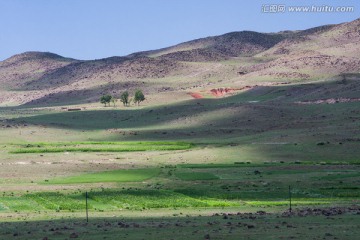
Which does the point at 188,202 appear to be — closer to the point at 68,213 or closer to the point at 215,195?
the point at 215,195

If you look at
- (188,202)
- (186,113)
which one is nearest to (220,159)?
(188,202)

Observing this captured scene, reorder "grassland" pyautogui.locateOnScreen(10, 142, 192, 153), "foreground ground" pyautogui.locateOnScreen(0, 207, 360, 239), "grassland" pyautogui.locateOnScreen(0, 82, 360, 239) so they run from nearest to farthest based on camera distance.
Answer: "foreground ground" pyautogui.locateOnScreen(0, 207, 360, 239)
"grassland" pyautogui.locateOnScreen(0, 82, 360, 239)
"grassland" pyautogui.locateOnScreen(10, 142, 192, 153)

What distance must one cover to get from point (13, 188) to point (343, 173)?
86.1ft

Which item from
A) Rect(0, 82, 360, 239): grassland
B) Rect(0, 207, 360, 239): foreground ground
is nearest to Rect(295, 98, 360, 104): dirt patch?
Rect(0, 82, 360, 239): grassland

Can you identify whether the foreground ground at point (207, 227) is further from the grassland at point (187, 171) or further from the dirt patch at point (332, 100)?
the dirt patch at point (332, 100)

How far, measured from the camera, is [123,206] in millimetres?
50906

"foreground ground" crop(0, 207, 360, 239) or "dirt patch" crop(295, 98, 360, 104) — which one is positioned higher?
"dirt patch" crop(295, 98, 360, 104)

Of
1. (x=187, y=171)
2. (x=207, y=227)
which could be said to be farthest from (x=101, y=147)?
(x=207, y=227)

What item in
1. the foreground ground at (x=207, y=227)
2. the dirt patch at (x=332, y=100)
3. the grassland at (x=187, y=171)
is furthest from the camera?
the dirt patch at (x=332, y=100)

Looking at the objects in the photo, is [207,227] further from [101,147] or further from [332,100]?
[332,100]

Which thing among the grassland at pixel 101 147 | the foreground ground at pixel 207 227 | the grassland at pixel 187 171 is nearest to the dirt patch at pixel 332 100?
the grassland at pixel 187 171

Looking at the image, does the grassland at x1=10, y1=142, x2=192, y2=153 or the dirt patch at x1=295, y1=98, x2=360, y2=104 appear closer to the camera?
the grassland at x1=10, y1=142, x2=192, y2=153

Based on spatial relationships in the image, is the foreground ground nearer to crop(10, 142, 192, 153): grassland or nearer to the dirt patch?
crop(10, 142, 192, 153): grassland

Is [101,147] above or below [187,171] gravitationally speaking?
above
